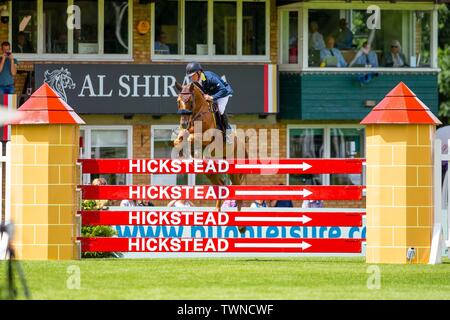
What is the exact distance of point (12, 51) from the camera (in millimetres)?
33062

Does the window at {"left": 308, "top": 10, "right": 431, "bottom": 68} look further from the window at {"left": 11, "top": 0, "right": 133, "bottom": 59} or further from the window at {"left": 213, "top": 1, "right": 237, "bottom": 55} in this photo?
the window at {"left": 11, "top": 0, "right": 133, "bottom": 59}

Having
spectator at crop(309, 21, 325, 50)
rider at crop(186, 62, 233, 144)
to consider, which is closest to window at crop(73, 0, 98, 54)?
spectator at crop(309, 21, 325, 50)

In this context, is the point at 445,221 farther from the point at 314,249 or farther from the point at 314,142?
the point at 314,142

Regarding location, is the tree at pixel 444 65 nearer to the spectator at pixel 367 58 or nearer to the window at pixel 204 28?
the spectator at pixel 367 58

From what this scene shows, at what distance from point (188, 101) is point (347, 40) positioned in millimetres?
13460

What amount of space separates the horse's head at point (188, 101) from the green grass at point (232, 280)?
4428 mm

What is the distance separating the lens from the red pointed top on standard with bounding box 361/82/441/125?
17375 mm

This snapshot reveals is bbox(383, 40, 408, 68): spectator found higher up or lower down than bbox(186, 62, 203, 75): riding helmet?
higher up

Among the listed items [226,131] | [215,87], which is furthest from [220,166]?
[215,87]

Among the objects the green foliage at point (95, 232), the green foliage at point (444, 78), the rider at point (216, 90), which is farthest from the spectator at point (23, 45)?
the green foliage at point (444, 78)

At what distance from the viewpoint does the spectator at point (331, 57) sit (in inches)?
1355

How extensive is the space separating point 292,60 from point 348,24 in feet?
5.53

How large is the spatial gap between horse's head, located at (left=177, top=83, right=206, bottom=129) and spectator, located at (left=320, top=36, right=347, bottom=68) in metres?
12.4

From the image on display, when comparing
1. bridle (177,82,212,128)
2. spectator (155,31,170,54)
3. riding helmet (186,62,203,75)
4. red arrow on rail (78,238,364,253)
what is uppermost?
spectator (155,31,170,54)
